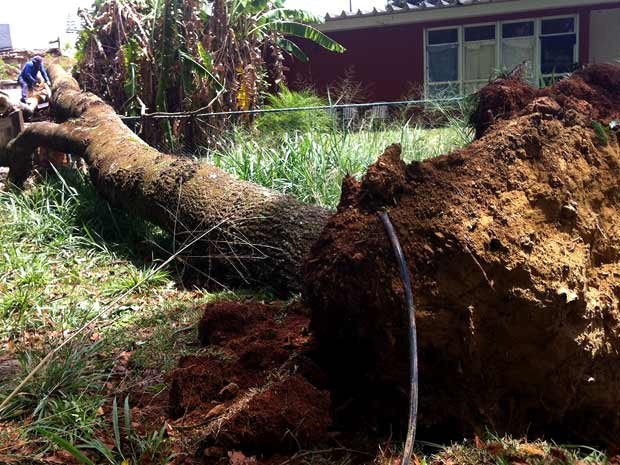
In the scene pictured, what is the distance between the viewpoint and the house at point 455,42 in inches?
684

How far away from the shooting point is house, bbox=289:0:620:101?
1738cm

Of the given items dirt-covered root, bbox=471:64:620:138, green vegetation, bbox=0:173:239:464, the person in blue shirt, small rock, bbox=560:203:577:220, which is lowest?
green vegetation, bbox=0:173:239:464

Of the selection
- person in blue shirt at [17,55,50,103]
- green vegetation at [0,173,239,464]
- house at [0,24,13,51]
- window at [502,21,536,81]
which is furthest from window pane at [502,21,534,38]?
house at [0,24,13,51]

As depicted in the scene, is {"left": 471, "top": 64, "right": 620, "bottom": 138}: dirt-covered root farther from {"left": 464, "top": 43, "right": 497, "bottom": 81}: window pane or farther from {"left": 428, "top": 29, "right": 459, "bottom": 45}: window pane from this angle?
{"left": 428, "top": 29, "right": 459, "bottom": 45}: window pane

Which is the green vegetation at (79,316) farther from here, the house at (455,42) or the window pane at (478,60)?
the window pane at (478,60)

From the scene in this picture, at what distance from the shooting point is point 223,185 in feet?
18.1

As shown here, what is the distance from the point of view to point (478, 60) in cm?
1841

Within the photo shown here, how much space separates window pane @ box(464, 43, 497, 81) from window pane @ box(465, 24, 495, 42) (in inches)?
7.3

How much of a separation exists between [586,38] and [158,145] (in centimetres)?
1247

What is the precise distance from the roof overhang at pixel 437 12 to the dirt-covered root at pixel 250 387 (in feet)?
49.2

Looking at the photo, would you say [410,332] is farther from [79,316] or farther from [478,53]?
[478,53]

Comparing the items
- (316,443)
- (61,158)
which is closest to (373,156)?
(61,158)

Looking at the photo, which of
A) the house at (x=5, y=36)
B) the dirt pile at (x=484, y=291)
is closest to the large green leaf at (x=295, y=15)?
the dirt pile at (x=484, y=291)

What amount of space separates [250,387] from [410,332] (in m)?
0.89
